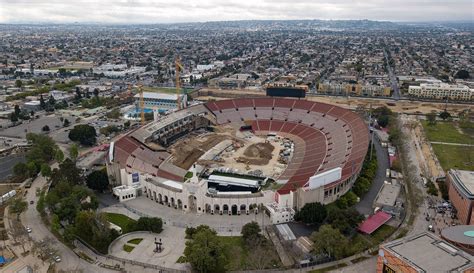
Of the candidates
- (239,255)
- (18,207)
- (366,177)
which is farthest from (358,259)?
(18,207)

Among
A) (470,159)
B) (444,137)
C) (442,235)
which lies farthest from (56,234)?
(444,137)

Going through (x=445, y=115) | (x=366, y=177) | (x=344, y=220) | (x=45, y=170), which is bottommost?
(x=366, y=177)

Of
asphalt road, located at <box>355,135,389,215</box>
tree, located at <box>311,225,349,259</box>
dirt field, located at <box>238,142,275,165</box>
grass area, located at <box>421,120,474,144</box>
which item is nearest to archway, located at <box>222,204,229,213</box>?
tree, located at <box>311,225,349,259</box>

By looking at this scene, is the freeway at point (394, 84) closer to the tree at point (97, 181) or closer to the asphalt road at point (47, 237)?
the tree at point (97, 181)

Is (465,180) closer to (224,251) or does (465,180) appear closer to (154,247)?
(224,251)

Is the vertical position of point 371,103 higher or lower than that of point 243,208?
higher

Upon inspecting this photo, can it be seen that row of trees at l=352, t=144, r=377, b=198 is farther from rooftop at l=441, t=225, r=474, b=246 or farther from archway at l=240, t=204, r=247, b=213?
archway at l=240, t=204, r=247, b=213

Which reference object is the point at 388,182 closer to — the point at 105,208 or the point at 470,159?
the point at 470,159

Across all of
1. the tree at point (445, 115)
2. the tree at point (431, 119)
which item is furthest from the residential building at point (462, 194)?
the tree at point (445, 115)
